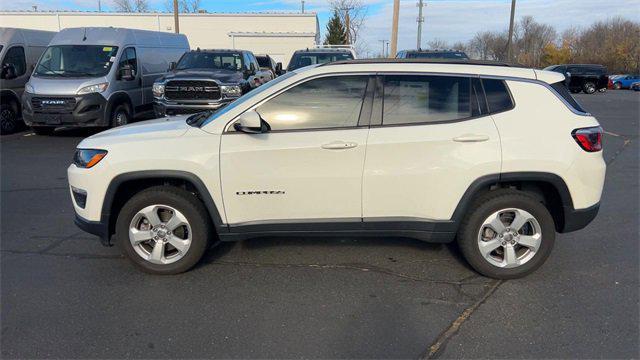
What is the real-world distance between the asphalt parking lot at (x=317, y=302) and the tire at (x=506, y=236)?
0.13 m

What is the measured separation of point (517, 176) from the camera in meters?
3.73

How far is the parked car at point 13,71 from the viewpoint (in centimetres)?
1150

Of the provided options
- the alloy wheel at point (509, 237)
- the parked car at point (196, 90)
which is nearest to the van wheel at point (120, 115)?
the parked car at point (196, 90)

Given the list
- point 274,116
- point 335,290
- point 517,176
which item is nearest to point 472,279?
point 517,176

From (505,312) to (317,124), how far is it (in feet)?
6.48

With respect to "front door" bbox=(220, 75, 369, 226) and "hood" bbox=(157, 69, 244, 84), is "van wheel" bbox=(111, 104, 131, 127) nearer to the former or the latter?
"hood" bbox=(157, 69, 244, 84)

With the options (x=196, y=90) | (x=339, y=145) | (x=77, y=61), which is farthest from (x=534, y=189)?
(x=77, y=61)

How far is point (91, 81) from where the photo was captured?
10.6 metres

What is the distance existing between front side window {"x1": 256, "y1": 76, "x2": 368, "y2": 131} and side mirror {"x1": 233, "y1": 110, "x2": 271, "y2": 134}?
112 millimetres

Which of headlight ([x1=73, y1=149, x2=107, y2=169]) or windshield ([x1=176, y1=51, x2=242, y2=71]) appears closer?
headlight ([x1=73, y1=149, x2=107, y2=169])

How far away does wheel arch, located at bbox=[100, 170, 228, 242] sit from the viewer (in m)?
3.72

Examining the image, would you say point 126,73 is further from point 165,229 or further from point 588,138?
point 588,138

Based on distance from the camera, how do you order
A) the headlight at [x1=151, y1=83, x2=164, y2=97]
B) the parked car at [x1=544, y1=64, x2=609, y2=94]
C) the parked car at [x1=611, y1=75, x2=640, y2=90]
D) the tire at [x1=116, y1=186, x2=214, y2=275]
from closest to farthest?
the tire at [x1=116, y1=186, x2=214, y2=275]
the headlight at [x1=151, y1=83, x2=164, y2=97]
the parked car at [x1=544, y1=64, x2=609, y2=94]
the parked car at [x1=611, y1=75, x2=640, y2=90]


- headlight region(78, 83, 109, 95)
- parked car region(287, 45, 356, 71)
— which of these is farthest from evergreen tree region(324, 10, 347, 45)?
headlight region(78, 83, 109, 95)
